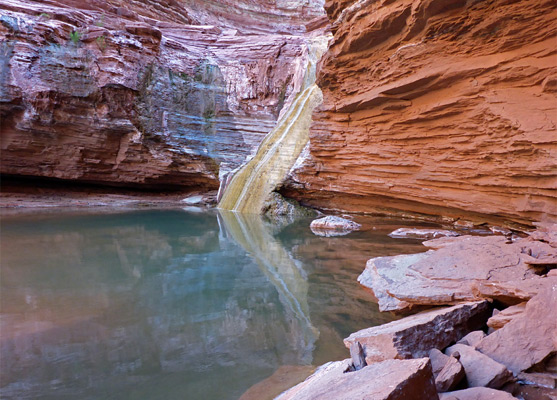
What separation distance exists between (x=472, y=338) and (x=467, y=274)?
95 cm

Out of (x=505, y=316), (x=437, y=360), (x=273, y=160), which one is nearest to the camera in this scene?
(x=437, y=360)

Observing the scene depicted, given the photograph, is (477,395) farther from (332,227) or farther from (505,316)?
(332,227)

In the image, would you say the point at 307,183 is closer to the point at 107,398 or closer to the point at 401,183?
the point at 401,183

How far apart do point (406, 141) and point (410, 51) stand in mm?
1724

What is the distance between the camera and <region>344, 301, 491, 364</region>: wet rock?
1.73 m

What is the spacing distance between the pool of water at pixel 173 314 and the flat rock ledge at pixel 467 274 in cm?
24

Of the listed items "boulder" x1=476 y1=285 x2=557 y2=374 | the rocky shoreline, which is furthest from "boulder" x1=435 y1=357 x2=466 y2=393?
"boulder" x1=476 y1=285 x2=557 y2=374

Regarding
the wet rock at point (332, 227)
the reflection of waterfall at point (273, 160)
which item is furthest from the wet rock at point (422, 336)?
the reflection of waterfall at point (273, 160)

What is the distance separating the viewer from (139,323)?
254 cm

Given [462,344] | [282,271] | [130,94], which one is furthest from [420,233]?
[130,94]

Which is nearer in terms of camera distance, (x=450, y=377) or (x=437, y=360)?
(x=450, y=377)

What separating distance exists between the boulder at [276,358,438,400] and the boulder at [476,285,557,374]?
64 centimetres

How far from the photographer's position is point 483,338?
1818 millimetres

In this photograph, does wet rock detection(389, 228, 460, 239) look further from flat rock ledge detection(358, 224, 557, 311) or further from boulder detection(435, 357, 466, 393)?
boulder detection(435, 357, 466, 393)
